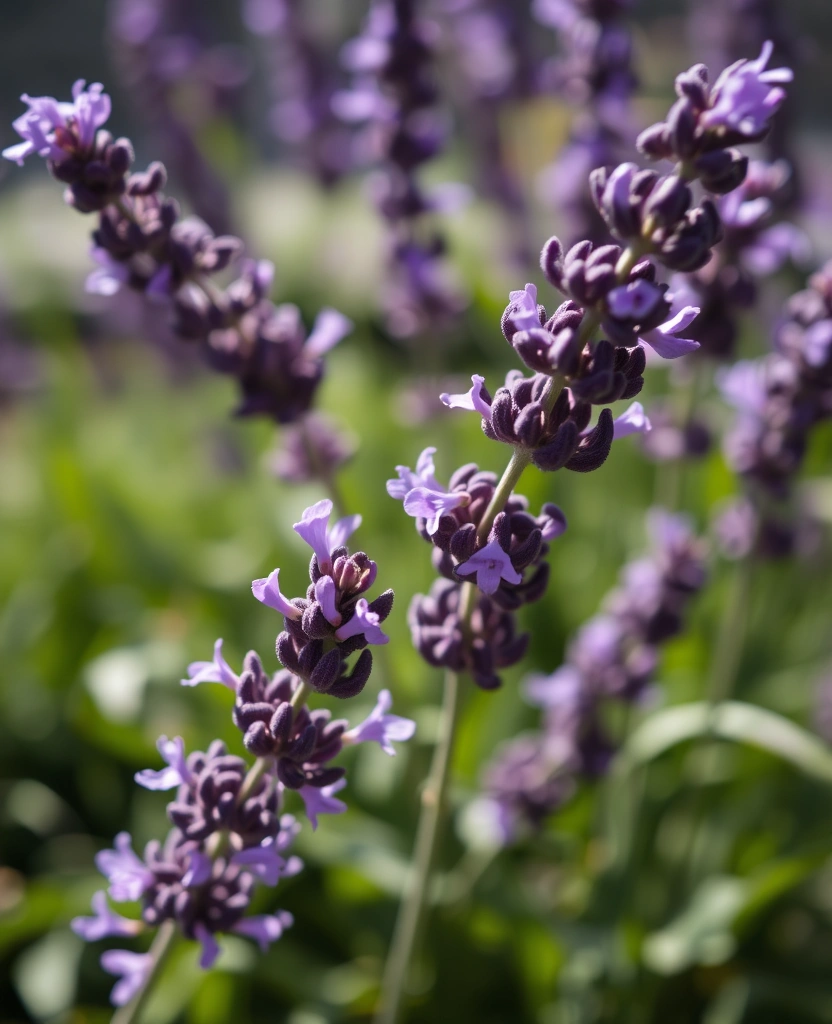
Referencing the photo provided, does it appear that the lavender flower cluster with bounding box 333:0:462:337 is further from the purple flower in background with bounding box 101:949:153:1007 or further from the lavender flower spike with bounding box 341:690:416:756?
the purple flower in background with bounding box 101:949:153:1007

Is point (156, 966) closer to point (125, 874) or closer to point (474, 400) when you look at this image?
point (125, 874)

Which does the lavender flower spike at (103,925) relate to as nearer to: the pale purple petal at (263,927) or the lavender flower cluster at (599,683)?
the pale purple petal at (263,927)

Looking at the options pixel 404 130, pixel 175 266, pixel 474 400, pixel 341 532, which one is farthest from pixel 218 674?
pixel 404 130

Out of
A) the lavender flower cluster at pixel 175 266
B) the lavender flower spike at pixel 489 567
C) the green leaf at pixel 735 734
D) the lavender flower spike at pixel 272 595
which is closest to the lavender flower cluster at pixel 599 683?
the green leaf at pixel 735 734

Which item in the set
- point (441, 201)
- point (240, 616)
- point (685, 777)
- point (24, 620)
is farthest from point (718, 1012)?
point (24, 620)

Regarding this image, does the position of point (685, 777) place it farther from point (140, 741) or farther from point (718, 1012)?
point (140, 741)

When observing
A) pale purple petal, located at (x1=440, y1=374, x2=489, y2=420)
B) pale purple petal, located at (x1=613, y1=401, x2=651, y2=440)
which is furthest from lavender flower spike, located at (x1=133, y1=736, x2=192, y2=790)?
pale purple petal, located at (x1=613, y1=401, x2=651, y2=440)

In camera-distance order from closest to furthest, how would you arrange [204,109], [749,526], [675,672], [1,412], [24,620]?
[749,526]
[675,672]
[24,620]
[204,109]
[1,412]
